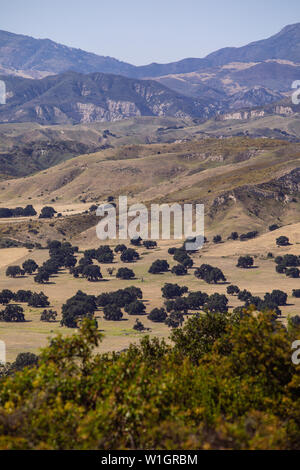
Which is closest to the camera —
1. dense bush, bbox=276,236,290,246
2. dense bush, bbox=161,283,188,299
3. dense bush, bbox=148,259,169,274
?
dense bush, bbox=161,283,188,299

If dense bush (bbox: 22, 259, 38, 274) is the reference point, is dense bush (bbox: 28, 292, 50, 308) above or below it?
below

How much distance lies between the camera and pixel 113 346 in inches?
3125

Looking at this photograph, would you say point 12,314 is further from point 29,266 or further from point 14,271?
point 29,266

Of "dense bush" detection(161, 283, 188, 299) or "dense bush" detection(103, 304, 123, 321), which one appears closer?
"dense bush" detection(103, 304, 123, 321)

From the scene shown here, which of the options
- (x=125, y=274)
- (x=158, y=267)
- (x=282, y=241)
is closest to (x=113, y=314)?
(x=125, y=274)

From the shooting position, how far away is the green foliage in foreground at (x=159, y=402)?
21.3 meters

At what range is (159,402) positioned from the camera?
23.7 meters

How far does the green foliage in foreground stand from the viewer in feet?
70.0

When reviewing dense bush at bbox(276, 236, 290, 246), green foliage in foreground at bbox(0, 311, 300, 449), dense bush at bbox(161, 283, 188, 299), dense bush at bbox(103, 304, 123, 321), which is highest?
green foliage in foreground at bbox(0, 311, 300, 449)

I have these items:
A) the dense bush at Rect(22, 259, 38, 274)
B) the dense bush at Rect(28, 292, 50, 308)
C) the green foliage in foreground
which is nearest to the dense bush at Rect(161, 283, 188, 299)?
the dense bush at Rect(28, 292, 50, 308)

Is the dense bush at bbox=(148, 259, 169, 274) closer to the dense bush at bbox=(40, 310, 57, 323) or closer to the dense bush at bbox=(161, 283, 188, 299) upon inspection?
the dense bush at bbox=(161, 283, 188, 299)

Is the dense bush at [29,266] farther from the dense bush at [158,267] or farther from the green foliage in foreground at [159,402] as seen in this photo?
the green foliage in foreground at [159,402]

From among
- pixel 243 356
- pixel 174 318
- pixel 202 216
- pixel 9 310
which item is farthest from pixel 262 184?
pixel 243 356

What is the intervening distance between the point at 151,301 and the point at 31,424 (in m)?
89.1
